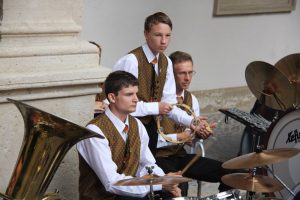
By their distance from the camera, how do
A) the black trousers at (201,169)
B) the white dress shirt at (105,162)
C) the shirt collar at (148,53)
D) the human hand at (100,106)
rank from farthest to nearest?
the shirt collar at (148,53) → the black trousers at (201,169) → the human hand at (100,106) → the white dress shirt at (105,162)

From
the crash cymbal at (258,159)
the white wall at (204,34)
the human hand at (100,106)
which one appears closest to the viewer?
the crash cymbal at (258,159)

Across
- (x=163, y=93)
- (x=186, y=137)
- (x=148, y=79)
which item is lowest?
(x=186, y=137)

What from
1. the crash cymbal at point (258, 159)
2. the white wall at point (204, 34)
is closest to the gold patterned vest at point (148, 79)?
the crash cymbal at point (258, 159)

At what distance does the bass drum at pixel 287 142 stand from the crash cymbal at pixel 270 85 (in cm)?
24

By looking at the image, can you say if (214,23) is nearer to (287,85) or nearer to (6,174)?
(287,85)

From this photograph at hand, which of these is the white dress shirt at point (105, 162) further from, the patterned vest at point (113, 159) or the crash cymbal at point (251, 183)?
the crash cymbal at point (251, 183)

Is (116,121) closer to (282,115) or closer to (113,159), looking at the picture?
(113,159)

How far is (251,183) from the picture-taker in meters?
5.62

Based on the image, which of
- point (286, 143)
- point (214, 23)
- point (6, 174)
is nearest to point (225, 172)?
point (286, 143)

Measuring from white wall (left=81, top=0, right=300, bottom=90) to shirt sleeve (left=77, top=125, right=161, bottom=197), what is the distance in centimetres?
306

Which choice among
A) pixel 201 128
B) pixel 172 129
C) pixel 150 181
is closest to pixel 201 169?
pixel 201 128

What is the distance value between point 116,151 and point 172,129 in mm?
1163

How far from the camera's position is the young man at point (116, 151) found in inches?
212

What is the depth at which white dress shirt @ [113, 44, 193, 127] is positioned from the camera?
629 cm
